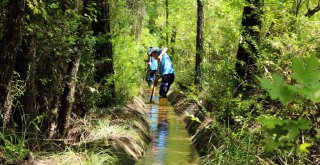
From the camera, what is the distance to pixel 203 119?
9867 millimetres

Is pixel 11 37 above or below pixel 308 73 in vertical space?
above

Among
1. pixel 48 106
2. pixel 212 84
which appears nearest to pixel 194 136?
pixel 212 84

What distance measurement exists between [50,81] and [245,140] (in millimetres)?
3041

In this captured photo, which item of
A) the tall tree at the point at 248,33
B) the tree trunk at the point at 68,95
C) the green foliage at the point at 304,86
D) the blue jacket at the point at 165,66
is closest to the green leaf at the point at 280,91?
the green foliage at the point at 304,86

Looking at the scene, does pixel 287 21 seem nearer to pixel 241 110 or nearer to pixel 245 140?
pixel 241 110

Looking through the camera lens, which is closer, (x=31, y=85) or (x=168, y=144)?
(x=31, y=85)

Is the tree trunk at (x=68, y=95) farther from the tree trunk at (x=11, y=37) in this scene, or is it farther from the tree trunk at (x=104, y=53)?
the tree trunk at (x=104, y=53)

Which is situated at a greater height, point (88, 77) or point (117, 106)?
point (88, 77)

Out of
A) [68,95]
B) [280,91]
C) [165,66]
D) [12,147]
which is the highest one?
[280,91]

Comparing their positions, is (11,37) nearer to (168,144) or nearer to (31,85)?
(31,85)

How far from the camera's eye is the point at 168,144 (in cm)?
873

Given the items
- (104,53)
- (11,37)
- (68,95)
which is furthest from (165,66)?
(11,37)

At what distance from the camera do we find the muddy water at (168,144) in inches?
289

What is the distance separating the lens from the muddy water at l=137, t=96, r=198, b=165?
7340 millimetres
